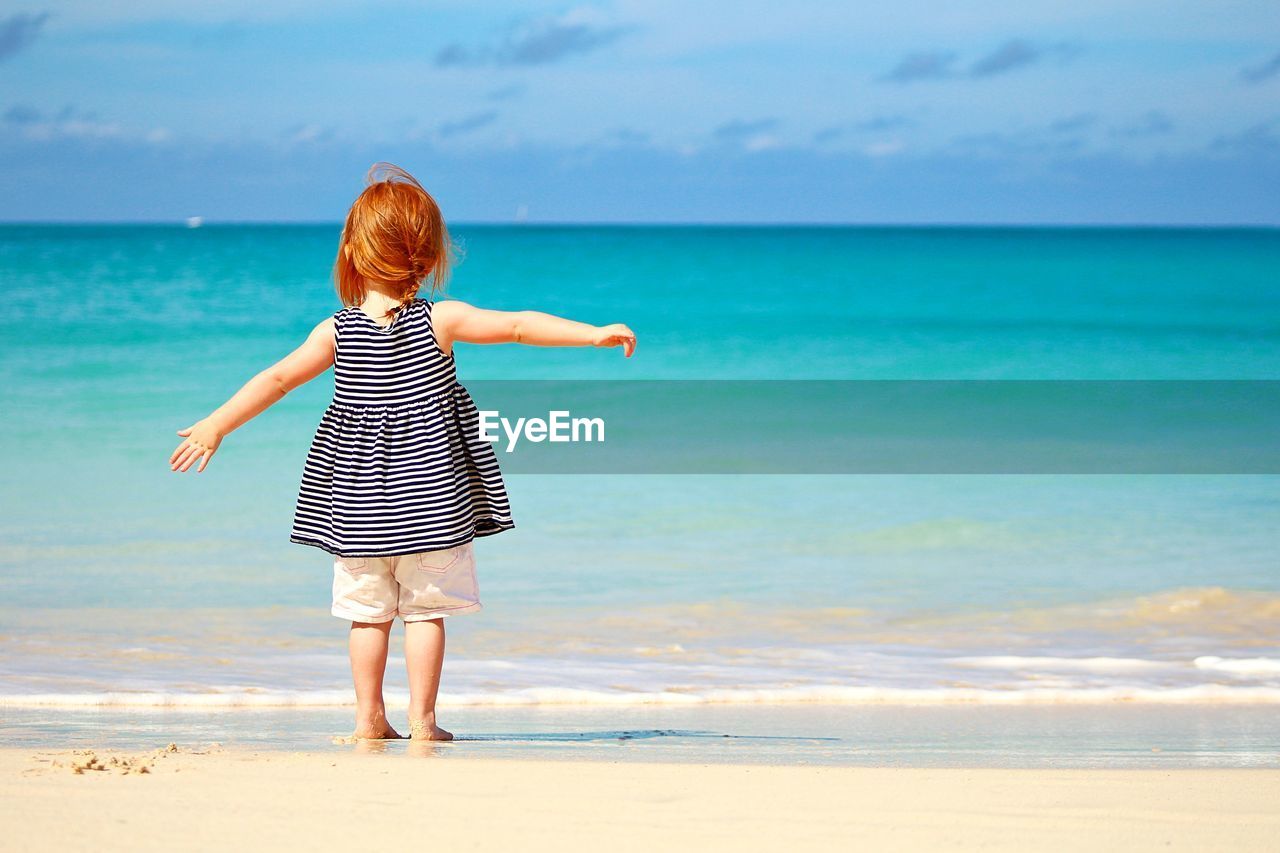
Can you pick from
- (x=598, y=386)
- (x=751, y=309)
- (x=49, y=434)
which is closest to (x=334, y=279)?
(x=49, y=434)

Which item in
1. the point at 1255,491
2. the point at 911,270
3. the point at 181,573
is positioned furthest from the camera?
the point at 911,270

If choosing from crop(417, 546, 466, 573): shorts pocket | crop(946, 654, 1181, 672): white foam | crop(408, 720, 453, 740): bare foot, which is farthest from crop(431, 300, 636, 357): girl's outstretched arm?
crop(946, 654, 1181, 672): white foam

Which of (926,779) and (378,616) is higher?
(378,616)

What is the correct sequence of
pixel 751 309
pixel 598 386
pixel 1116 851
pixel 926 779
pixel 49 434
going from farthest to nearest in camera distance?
pixel 751 309
pixel 598 386
pixel 49 434
pixel 926 779
pixel 1116 851

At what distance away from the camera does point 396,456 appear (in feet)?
9.64

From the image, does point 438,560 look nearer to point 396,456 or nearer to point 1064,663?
point 396,456

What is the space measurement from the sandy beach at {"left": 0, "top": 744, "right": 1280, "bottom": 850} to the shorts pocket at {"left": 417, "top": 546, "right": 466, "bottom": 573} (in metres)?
0.39

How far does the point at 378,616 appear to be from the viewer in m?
3.04

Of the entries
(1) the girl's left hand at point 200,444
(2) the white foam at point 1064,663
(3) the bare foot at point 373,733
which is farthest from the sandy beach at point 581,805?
(2) the white foam at point 1064,663

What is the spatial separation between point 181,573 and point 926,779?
12.3 feet

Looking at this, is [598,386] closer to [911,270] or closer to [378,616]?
[378,616]

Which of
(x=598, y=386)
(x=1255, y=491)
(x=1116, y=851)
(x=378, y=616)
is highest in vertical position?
(x=598, y=386)

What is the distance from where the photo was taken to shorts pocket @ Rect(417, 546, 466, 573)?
2994 mm

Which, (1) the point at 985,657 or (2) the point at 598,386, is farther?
(2) the point at 598,386
